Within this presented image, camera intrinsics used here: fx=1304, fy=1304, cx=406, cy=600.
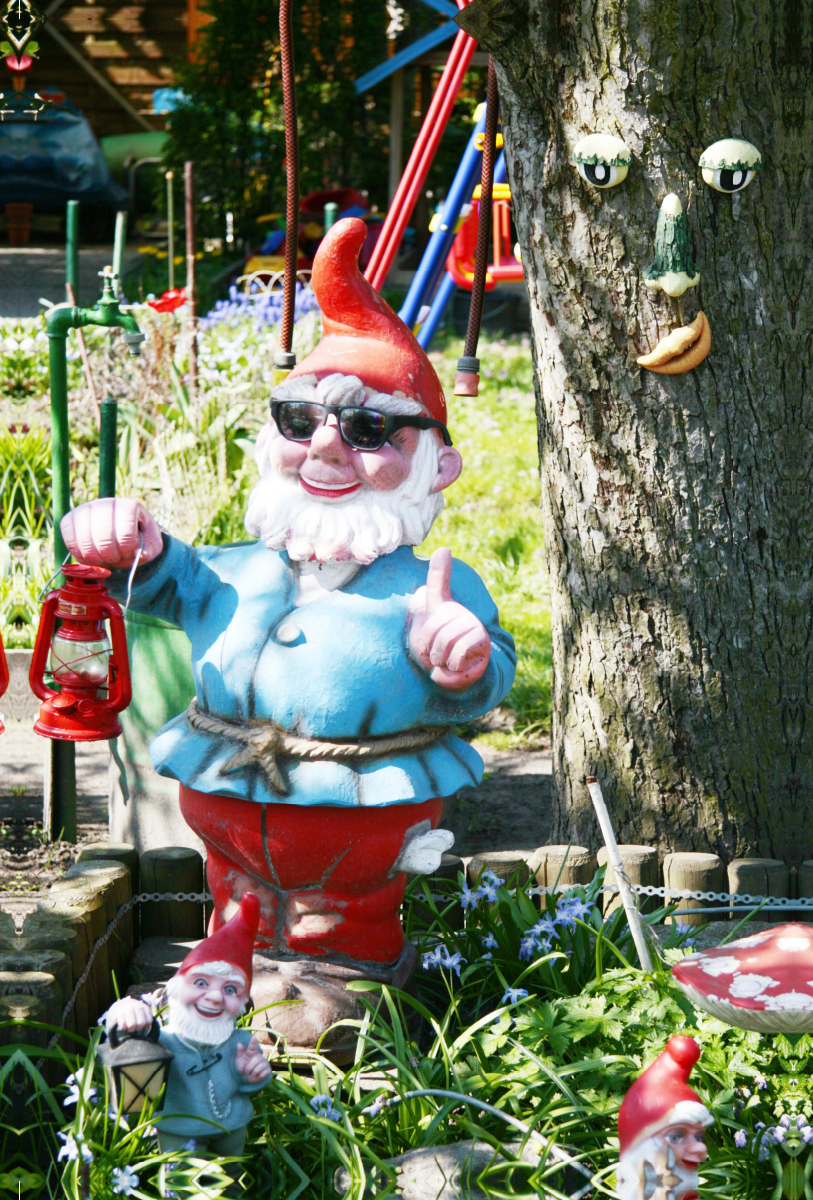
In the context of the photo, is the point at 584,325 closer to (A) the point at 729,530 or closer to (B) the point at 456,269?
(A) the point at 729,530

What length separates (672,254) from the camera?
9.53ft

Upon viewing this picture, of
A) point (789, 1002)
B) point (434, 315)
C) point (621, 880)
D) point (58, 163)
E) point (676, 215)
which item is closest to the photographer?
point (789, 1002)

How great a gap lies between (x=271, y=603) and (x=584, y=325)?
41.1 inches

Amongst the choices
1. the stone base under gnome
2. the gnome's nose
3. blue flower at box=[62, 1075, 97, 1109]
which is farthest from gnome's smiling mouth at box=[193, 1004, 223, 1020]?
the gnome's nose

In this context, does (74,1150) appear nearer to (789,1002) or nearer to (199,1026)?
(199,1026)

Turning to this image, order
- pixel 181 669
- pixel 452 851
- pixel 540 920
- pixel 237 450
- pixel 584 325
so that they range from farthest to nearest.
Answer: pixel 237 450
pixel 452 851
pixel 181 669
pixel 584 325
pixel 540 920

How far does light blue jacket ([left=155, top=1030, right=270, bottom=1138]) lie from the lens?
7.10 feet

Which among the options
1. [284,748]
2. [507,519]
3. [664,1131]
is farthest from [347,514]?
[507,519]

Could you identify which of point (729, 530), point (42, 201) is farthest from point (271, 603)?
point (42, 201)

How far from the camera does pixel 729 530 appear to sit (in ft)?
10.1

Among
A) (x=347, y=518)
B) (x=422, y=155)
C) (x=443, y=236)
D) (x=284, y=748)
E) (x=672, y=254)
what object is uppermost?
(x=422, y=155)

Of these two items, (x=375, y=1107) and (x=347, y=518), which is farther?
(x=347, y=518)

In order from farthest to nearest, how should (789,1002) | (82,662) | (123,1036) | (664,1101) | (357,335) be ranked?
(82,662) < (357,335) < (123,1036) < (789,1002) < (664,1101)

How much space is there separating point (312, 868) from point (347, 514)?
697 mm
